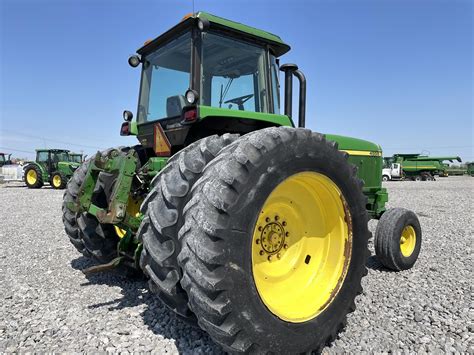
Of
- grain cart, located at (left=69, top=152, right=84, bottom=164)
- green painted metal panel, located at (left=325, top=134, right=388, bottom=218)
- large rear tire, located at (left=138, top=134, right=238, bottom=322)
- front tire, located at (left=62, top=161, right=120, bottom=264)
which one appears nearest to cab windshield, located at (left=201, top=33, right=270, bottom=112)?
large rear tire, located at (left=138, top=134, right=238, bottom=322)

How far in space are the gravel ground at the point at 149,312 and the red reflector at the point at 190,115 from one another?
1.49m

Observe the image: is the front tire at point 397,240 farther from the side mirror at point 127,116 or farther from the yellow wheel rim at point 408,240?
the side mirror at point 127,116

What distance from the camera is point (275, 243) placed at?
2377mm

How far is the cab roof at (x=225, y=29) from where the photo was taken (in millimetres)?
2887

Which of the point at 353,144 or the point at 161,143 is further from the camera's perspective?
the point at 353,144

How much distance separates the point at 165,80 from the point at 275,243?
6.37ft

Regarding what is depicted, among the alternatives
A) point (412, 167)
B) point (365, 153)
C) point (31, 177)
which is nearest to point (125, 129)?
point (365, 153)

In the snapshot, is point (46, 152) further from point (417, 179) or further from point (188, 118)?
point (417, 179)

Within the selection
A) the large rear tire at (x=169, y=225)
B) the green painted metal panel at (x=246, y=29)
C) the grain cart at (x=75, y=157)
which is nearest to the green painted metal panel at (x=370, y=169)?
the green painted metal panel at (x=246, y=29)

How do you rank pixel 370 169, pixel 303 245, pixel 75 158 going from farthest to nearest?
1. pixel 75 158
2. pixel 370 169
3. pixel 303 245

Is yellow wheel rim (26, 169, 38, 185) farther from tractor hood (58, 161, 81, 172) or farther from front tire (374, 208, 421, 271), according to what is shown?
front tire (374, 208, 421, 271)

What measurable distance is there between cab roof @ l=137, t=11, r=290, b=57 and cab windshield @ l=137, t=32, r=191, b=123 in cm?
7

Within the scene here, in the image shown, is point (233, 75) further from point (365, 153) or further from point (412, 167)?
point (412, 167)

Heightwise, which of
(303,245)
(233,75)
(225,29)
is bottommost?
(303,245)
